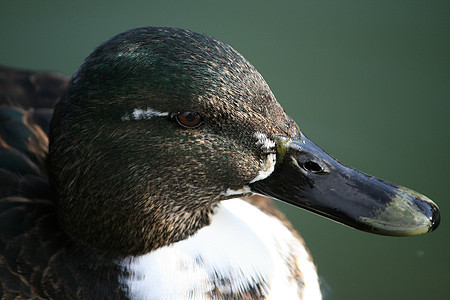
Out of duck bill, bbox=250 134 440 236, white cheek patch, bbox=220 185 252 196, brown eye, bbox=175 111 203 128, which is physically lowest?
white cheek patch, bbox=220 185 252 196

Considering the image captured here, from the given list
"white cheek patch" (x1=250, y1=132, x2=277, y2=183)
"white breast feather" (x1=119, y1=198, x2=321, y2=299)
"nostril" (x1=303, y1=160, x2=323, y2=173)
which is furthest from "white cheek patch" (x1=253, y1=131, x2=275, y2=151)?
"white breast feather" (x1=119, y1=198, x2=321, y2=299)

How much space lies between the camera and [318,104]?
172 inches

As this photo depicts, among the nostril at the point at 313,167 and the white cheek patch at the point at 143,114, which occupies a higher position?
the white cheek patch at the point at 143,114

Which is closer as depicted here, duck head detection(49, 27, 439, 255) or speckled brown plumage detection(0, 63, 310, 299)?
duck head detection(49, 27, 439, 255)

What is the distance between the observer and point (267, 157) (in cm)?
199

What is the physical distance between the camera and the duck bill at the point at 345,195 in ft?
6.32

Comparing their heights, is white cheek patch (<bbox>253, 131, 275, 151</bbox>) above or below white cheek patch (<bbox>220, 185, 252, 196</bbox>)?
above

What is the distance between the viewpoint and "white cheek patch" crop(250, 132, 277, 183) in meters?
1.95

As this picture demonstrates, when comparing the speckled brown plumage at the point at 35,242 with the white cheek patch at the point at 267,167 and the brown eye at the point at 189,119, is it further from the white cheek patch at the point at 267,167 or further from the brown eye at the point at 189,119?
the brown eye at the point at 189,119

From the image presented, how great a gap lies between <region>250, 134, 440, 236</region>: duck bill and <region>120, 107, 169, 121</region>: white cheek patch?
45cm

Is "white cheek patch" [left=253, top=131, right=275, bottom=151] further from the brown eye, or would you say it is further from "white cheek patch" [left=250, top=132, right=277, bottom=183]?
the brown eye

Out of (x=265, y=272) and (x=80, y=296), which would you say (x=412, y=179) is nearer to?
(x=265, y=272)

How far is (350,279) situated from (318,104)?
59.1 inches

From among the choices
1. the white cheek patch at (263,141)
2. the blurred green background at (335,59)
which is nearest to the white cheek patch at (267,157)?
the white cheek patch at (263,141)
